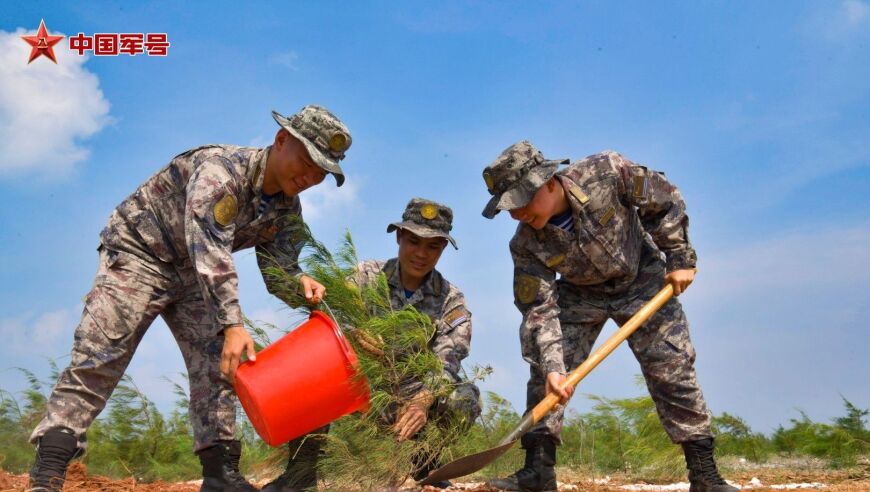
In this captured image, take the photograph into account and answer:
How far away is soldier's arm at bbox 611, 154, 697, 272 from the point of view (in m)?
4.05

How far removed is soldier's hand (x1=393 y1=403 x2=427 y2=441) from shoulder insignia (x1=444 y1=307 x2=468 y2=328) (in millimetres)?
882

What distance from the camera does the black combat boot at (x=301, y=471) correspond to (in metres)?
3.88

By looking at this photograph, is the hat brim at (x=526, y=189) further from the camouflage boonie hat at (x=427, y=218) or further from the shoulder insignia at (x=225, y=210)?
the shoulder insignia at (x=225, y=210)

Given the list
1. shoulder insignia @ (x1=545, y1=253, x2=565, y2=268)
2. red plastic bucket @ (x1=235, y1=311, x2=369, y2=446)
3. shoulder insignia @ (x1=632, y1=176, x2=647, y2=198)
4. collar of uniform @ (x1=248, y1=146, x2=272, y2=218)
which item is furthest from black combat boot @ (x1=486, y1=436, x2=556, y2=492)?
collar of uniform @ (x1=248, y1=146, x2=272, y2=218)

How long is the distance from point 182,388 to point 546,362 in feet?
13.1

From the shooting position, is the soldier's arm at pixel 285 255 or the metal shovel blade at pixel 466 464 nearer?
the metal shovel blade at pixel 466 464

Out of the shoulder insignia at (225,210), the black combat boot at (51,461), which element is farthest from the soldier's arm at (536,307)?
the black combat boot at (51,461)

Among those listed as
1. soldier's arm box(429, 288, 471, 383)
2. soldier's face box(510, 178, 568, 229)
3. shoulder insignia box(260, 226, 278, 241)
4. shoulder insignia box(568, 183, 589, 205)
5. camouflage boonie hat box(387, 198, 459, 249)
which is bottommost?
soldier's arm box(429, 288, 471, 383)

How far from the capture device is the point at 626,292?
4305 mm

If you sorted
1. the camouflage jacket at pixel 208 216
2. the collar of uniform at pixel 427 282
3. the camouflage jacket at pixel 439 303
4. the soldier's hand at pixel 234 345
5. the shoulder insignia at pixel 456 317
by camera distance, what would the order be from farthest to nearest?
the collar of uniform at pixel 427 282 < the shoulder insignia at pixel 456 317 < the camouflage jacket at pixel 439 303 < the camouflage jacket at pixel 208 216 < the soldier's hand at pixel 234 345

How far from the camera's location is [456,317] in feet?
14.9

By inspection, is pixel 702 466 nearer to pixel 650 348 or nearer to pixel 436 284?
pixel 650 348

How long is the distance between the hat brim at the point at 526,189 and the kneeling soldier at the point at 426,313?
75cm

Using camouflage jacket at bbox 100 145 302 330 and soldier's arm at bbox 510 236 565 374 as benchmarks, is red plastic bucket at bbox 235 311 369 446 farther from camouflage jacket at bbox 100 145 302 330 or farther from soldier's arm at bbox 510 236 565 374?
soldier's arm at bbox 510 236 565 374
